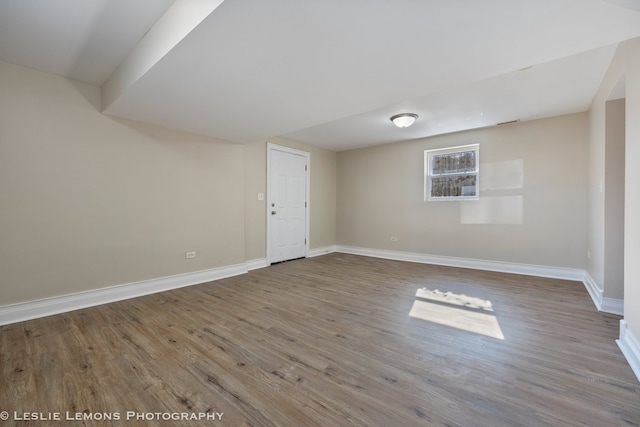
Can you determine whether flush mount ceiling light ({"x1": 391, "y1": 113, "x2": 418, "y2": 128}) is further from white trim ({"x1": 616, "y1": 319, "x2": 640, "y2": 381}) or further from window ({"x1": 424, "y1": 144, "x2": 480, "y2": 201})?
white trim ({"x1": 616, "y1": 319, "x2": 640, "y2": 381})

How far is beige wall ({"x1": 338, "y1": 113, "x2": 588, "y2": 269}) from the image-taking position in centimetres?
394

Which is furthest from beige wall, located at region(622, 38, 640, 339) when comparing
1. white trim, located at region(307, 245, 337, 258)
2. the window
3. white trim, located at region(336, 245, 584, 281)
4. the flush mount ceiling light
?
white trim, located at region(307, 245, 337, 258)

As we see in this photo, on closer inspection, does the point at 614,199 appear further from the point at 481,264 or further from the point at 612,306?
the point at 481,264

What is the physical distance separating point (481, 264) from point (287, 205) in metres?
3.71

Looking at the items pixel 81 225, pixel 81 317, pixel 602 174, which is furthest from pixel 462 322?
pixel 81 225

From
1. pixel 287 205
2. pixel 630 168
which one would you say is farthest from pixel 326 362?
pixel 287 205

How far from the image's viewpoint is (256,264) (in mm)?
4773

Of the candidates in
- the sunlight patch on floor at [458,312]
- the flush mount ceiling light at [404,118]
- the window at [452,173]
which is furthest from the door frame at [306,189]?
the sunlight patch on floor at [458,312]

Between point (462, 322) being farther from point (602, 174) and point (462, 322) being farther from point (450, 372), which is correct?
point (602, 174)

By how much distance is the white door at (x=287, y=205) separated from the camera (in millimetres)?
5062

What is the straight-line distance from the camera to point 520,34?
1688 millimetres

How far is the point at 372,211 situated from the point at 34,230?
17.2ft

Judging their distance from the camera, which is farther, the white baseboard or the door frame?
the door frame

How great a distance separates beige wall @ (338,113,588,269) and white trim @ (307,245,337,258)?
0.89 meters
